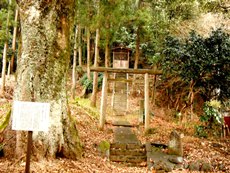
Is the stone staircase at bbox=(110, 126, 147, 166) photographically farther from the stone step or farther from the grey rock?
the grey rock

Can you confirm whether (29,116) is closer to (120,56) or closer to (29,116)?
(29,116)

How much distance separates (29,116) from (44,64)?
152 cm

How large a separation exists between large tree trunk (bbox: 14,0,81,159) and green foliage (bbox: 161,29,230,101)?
5714mm

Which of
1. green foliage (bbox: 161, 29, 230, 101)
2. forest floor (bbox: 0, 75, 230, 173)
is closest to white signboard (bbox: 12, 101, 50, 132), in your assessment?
forest floor (bbox: 0, 75, 230, 173)

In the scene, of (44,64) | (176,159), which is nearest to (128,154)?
(176,159)

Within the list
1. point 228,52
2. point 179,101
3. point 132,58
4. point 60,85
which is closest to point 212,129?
point 228,52

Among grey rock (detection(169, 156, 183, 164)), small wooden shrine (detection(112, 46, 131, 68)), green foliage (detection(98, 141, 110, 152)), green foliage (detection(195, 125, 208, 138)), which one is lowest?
grey rock (detection(169, 156, 183, 164))

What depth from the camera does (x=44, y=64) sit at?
503 centimetres

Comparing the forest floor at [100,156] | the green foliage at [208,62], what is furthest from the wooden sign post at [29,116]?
the green foliage at [208,62]

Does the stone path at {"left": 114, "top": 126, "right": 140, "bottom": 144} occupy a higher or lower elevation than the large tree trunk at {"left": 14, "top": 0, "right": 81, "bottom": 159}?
lower

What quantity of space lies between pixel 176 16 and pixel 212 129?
27.4 ft

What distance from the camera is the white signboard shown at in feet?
12.3

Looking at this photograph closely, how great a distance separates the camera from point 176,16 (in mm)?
15742

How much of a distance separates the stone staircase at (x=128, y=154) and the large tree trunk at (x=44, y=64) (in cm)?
241
